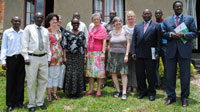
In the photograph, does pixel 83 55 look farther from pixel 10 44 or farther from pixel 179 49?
pixel 179 49

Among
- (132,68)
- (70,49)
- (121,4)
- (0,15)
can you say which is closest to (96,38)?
(70,49)

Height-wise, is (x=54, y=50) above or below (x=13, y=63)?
above

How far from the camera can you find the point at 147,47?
4.33m

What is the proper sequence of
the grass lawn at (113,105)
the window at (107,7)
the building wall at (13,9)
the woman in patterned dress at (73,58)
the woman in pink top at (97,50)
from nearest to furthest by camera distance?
the grass lawn at (113,105)
the woman in patterned dress at (73,58)
the woman in pink top at (97,50)
the building wall at (13,9)
the window at (107,7)

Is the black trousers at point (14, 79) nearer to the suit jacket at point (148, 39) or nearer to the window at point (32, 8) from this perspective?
the suit jacket at point (148, 39)

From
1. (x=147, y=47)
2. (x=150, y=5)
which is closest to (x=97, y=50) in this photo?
(x=147, y=47)

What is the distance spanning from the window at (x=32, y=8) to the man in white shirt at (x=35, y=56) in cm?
454

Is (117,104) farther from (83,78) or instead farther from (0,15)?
(0,15)

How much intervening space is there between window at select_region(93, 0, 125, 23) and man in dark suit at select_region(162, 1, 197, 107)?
4.23 m

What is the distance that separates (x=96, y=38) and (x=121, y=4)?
436 centimetres

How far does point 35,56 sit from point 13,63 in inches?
20.3

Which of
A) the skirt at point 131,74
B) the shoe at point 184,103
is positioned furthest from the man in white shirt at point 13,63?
the shoe at point 184,103

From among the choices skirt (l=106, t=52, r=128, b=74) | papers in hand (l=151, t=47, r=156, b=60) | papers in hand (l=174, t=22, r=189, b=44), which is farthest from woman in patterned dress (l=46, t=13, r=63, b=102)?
papers in hand (l=174, t=22, r=189, b=44)

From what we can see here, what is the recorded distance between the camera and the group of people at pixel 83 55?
378 centimetres
